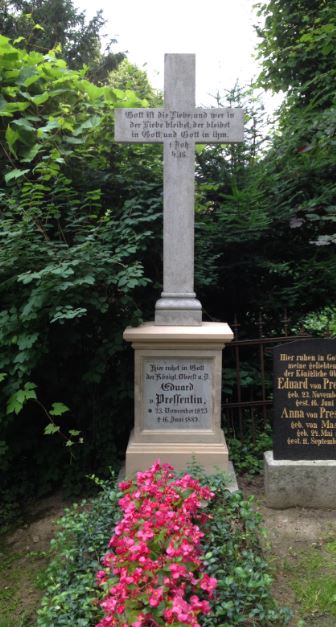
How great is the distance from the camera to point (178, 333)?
332 centimetres

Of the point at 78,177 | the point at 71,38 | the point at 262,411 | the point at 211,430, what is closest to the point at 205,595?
the point at 211,430

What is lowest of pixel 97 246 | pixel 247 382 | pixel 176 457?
pixel 176 457

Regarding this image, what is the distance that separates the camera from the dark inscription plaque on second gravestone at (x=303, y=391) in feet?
11.1

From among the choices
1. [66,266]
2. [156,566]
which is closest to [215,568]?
[156,566]

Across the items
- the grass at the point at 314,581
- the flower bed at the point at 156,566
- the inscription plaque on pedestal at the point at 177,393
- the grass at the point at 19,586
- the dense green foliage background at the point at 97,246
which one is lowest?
the grass at the point at 19,586

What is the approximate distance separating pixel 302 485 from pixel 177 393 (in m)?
1.03

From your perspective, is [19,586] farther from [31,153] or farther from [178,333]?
[31,153]

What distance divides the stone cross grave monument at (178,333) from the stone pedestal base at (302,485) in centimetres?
38

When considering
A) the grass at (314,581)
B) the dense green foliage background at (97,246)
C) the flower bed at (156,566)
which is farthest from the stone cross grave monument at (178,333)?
the flower bed at (156,566)

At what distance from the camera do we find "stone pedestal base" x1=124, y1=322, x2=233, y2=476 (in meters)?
3.38

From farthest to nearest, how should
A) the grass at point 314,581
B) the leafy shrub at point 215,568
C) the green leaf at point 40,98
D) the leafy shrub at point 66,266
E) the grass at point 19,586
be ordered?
the green leaf at point 40,98, the leafy shrub at point 66,266, the grass at point 19,586, the grass at point 314,581, the leafy shrub at point 215,568

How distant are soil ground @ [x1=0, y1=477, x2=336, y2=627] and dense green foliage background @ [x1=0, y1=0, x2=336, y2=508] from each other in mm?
409

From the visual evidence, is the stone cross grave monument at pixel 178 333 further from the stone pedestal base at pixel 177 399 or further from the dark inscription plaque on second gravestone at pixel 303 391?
the dark inscription plaque on second gravestone at pixel 303 391

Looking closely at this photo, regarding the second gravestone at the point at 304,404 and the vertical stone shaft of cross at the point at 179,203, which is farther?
the vertical stone shaft of cross at the point at 179,203
